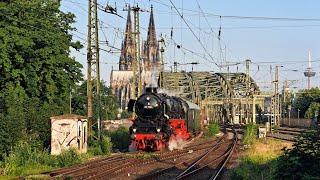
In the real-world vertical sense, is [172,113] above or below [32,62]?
below

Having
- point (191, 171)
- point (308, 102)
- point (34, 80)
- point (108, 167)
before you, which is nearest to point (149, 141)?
point (108, 167)

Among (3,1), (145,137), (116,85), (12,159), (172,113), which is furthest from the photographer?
(116,85)

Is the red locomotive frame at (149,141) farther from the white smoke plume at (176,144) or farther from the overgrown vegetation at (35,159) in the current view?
the overgrown vegetation at (35,159)

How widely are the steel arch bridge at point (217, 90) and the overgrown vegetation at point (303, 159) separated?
256 feet

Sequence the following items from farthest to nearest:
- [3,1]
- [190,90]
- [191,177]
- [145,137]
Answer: [190,90]
[3,1]
[145,137]
[191,177]

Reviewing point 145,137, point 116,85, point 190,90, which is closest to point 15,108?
point 145,137

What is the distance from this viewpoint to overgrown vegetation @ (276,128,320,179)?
11875 mm

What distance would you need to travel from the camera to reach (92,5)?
3403 cm

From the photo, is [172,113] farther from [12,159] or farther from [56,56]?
[12,159]

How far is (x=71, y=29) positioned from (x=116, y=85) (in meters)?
128

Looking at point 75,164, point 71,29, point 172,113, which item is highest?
point 71,29

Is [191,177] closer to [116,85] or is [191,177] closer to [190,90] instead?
[190,90]

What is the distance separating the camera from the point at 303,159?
1227 cm

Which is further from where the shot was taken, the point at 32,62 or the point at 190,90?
the point at 190,90
